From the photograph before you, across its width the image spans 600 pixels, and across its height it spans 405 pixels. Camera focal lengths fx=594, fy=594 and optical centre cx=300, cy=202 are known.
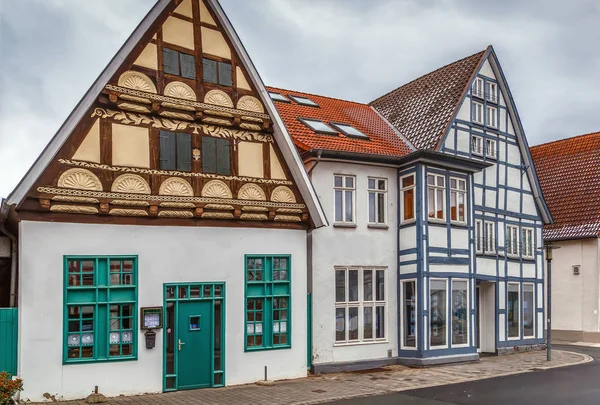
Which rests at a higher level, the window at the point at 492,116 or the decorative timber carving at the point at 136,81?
the window at the point at 492,116

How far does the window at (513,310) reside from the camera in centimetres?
2136

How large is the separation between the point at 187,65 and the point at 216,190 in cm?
312

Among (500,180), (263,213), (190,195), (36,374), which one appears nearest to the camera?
(36,374)

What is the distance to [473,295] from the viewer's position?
1895 cm

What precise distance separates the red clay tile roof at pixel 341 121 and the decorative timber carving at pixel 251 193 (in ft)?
8.12

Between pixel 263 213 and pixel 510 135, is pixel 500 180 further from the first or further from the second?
pixel 263 213

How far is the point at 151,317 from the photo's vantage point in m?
13.4

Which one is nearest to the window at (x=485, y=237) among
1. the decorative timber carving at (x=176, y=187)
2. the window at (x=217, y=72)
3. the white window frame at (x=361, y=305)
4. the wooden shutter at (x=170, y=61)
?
the white window frame at (x=361, y=305)

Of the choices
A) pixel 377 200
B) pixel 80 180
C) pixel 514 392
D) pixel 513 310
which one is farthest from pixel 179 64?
pixel 513 310

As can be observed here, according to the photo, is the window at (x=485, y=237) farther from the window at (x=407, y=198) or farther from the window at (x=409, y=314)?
the window at (x=409, y=314)

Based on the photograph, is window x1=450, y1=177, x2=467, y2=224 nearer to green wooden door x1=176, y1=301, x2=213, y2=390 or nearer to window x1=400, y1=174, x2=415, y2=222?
window x1=400, y1=174, x2=415, y2=222

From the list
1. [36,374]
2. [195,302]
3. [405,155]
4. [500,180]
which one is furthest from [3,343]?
[500,180]

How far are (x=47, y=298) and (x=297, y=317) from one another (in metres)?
6.17

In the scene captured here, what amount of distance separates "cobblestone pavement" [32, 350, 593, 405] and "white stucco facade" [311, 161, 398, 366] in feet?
2.29
